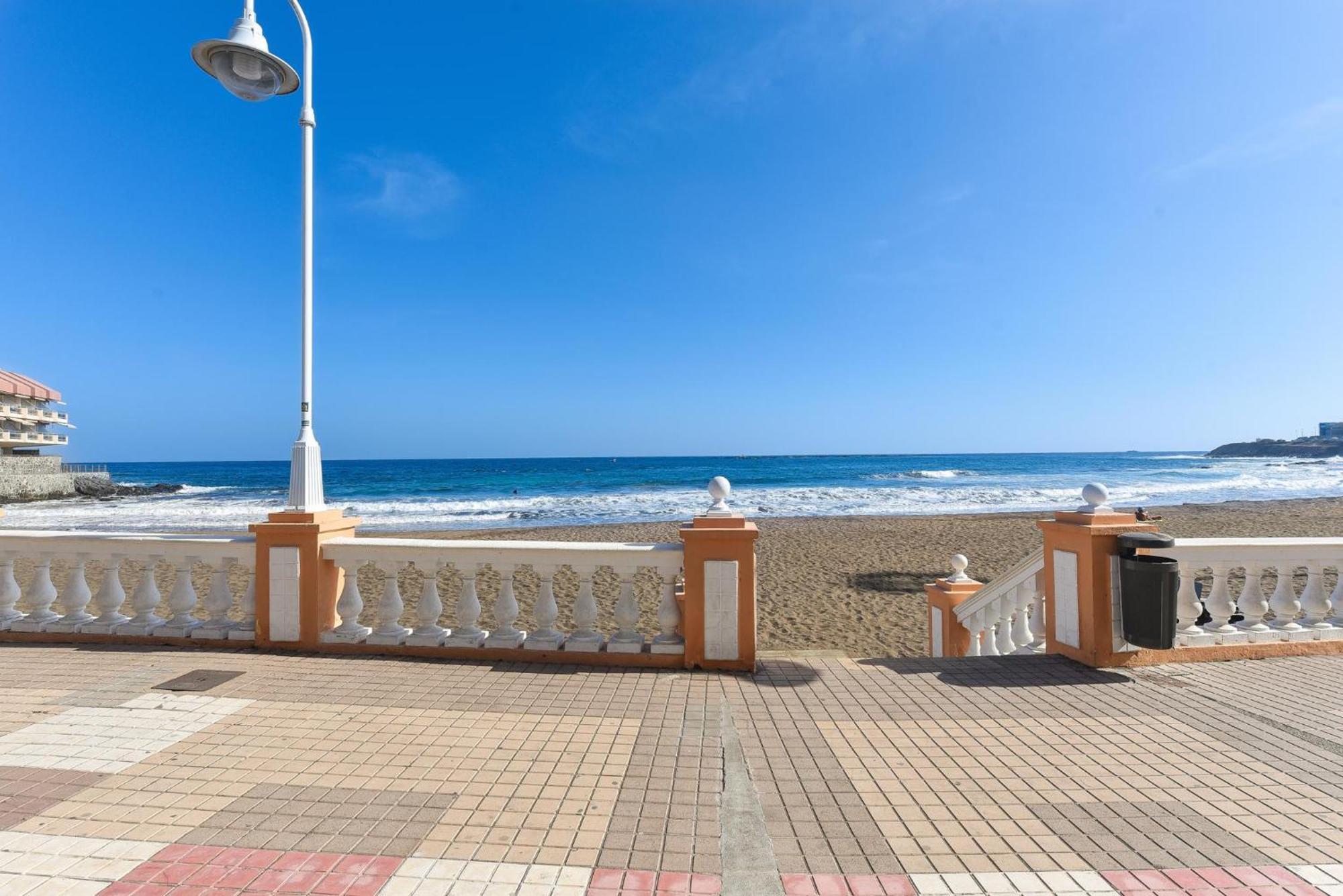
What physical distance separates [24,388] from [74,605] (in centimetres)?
6659

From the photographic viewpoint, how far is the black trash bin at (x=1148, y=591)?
4.40 m

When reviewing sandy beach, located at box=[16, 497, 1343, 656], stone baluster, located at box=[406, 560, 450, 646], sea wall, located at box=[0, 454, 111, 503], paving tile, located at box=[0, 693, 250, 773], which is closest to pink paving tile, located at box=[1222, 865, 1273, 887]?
stone baluster, located at box=[406, 560, 450, 646]

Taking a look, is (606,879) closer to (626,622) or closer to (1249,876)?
(1249,876)

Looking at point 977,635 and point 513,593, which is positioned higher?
point 513,593

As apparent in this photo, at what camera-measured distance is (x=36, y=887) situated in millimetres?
2156

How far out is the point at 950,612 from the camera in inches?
272

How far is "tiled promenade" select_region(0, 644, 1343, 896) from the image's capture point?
227 cm

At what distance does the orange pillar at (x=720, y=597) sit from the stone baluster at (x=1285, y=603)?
4344 mm

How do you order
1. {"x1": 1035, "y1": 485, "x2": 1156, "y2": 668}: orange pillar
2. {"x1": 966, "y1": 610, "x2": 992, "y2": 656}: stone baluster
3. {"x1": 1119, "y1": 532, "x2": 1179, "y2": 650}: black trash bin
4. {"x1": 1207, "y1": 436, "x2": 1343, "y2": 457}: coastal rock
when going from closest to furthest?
{"x1": 1119, "y1": 532, "x2": 1179, "y2": 650}: black trash bin < {"x1": 1035, "y1": 485, "x2": 1156, "y2": 668}: orange pillar < {"x1": 966, "y1": 610, "x2": 992, "y2": 656}: stone baluster < {"x1": 1207, "y1": 436, "x2": 1343, "y2": 457}: coastal rock

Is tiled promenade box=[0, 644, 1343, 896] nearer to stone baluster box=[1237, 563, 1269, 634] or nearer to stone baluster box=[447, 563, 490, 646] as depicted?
stone baluster box=[447, 563, 490, 646]

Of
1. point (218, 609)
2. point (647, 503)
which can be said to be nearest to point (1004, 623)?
point (218, 609)

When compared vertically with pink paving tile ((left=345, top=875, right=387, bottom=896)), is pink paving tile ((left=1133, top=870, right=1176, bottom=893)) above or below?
below

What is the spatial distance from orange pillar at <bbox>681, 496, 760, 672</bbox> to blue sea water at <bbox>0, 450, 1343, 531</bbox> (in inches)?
783

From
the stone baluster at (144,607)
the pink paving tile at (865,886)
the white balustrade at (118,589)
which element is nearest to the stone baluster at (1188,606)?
the pink paving tile at (865,886)
